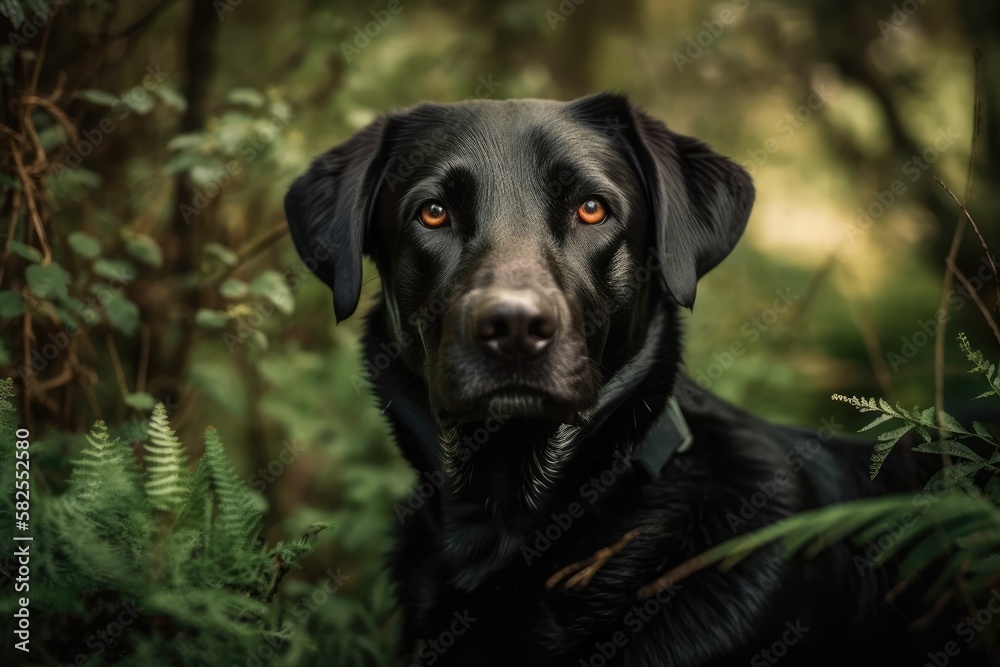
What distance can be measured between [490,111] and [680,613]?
5.78ft

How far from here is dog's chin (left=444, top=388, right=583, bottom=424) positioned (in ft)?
7.70

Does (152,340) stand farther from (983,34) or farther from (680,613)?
(983,34)

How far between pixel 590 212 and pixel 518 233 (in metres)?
0.28

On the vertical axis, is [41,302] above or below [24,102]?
below

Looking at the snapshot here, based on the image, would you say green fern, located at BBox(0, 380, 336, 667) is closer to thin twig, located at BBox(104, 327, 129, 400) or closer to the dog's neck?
the dog's neck

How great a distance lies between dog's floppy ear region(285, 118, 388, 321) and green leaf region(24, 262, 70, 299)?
2.79 ft

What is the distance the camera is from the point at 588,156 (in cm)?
273

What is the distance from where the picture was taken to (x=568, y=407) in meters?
2.38

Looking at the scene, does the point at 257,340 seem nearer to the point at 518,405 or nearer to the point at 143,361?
the point at 143,361

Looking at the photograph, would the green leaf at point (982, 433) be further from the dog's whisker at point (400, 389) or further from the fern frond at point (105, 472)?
the fern frond at point (105, 472)

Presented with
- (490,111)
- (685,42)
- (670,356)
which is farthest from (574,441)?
(685,42)

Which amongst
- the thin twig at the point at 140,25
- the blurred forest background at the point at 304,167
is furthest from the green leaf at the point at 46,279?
the thin twig at the point at 140,25

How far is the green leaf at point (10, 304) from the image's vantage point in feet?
9.41

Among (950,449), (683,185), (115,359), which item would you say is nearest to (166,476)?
(115,359)
